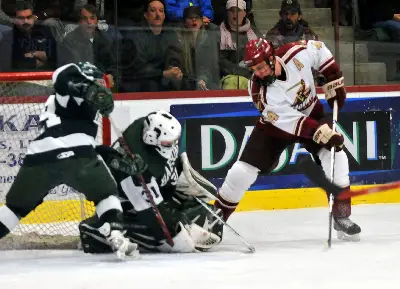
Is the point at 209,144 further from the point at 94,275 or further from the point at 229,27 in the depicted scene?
the point at 94,275

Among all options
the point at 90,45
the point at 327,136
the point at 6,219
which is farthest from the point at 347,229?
the point at 90,45

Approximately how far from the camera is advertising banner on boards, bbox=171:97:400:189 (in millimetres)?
6699

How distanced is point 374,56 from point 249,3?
0.94 meters

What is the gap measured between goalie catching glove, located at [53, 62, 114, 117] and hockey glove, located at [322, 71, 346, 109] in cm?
137

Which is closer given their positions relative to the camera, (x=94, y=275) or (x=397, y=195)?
(x=94, y=275)

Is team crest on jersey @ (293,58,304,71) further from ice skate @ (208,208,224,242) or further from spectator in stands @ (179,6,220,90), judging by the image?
spectator in stands @ (179,6,220,90)

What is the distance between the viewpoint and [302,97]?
17.9ft

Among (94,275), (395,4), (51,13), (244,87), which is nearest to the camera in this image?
(94,275)

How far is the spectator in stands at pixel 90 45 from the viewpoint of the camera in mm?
6404

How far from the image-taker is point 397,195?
700 centimetres

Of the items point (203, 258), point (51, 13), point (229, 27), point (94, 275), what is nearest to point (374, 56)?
point (229, 27)

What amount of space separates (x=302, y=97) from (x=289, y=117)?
0.41 ft

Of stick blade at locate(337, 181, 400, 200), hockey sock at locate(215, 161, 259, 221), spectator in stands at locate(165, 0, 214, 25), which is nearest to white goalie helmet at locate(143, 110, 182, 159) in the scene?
hockey sock at locate(215, 161, 259, 221)

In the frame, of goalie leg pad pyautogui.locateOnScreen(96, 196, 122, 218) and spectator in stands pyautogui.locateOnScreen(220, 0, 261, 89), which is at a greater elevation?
spectator in stands pyautogui.locateOnScreen(220, 0, 261, 89)
